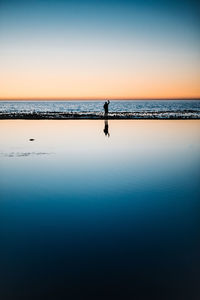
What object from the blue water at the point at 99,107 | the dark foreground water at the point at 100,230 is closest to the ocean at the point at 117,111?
the blue water at the point at 99,107

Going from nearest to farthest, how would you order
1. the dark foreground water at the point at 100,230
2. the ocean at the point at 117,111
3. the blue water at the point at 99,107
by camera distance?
the dark foreground water at the point at 100,230, the ocean at the point at 117,111, the blue water at the point at 99,107

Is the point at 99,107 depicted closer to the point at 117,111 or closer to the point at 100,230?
the point at 117,111

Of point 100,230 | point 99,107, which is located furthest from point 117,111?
point 100,230

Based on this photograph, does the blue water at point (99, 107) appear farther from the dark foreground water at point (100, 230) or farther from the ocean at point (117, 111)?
the dark foreground water at point (100, 230)

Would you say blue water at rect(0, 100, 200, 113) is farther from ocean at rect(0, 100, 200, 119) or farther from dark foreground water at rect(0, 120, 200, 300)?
dark foreground water at rect(0, 120, 200, 300)

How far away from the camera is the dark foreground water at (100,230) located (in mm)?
3396

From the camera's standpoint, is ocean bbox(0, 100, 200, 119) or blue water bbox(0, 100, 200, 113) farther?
blue water bbox(0, 100, 200, 113)

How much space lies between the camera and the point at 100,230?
4.73 m

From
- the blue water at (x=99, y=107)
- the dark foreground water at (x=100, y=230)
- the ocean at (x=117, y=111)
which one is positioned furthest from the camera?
the blue water at (x=99, y=107)

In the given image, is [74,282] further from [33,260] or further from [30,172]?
[30,172]

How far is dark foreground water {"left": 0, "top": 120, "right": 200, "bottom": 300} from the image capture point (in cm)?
340

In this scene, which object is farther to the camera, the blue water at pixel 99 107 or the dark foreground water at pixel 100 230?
the blue water at pixel 99 107

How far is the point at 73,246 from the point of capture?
4207 mm

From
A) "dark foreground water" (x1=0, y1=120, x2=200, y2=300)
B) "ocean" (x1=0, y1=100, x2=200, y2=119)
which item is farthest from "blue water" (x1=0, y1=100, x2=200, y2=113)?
"dark foreground water" (x1=0, y1=120, x2=200, y2=300)
